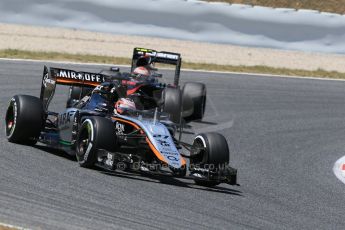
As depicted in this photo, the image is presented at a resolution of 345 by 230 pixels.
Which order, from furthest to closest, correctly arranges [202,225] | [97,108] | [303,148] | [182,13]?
[182,13] → [303,148] → [97,108] → [202,225]

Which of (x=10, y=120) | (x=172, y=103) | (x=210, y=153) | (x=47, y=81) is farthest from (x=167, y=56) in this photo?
(x=210, y=153)

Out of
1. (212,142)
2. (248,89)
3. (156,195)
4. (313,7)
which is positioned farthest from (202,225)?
(313,7)

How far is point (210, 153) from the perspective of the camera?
11016mm

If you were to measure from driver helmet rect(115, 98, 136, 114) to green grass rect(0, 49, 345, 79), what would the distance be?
1113 centimetres

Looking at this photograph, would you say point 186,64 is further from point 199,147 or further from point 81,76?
point 199,147

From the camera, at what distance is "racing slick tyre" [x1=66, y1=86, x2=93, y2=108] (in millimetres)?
13313

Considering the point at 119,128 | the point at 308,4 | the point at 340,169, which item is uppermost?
the point at 308,4

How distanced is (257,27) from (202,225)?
18.2 metres

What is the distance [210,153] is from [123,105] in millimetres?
1446

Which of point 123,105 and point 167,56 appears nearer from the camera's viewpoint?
point 123,105

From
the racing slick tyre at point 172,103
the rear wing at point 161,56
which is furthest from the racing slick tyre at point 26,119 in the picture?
the rear wing at point 161,56

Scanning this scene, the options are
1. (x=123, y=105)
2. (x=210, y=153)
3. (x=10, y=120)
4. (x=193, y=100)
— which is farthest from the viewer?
(x=193, y=100)

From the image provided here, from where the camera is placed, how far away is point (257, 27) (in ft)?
86.6

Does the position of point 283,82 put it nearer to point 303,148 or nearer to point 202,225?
point 303,148
